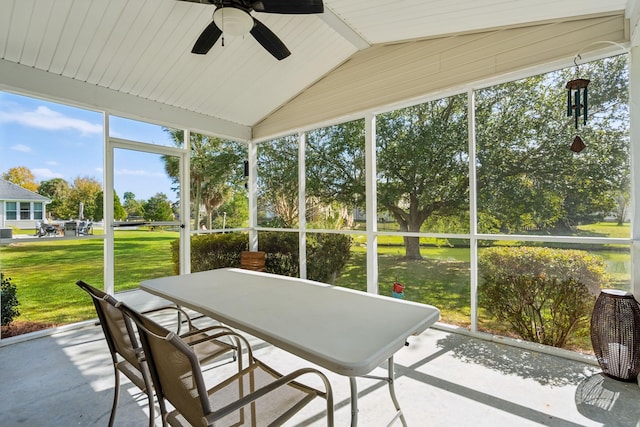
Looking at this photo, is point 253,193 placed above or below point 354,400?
above

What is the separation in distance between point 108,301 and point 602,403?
3.09 m

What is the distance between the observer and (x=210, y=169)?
5.08 meters

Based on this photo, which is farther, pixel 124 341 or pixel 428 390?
pixel 428 390

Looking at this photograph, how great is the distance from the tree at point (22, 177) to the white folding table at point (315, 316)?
225 cm

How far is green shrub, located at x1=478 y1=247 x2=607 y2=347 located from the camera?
2.76 metres

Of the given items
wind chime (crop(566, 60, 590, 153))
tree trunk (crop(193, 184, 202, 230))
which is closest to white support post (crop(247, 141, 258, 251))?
tree trunk (crop(193, 184, 202, 230))

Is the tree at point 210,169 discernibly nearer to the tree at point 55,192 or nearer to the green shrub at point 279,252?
the green shrub at point 279,252

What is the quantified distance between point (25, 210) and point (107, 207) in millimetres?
743

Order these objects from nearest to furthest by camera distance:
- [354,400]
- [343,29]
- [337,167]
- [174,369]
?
[174,369], [354,400], [343,29], [337,167]

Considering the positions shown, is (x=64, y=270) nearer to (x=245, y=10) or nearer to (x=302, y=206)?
(x=302, y=206)

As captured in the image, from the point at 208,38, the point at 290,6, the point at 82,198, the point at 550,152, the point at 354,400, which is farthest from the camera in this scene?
the point at 82,198

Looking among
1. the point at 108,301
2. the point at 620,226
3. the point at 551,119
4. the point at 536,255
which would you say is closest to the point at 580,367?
the point at 536,255

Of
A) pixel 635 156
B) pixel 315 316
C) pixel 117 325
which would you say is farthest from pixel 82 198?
pixel 635 156

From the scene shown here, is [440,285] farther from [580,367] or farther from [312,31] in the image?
[312,31]
